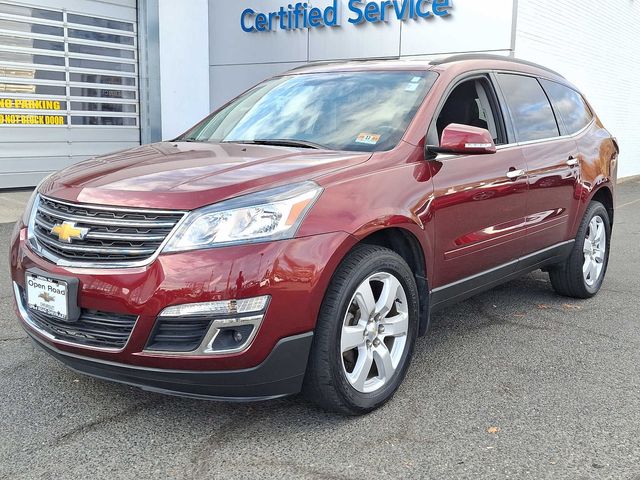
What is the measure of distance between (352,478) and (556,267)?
126 inches

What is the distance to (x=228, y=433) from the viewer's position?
9.50 ft

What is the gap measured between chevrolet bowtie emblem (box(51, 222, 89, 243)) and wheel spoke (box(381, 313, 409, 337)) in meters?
1.43

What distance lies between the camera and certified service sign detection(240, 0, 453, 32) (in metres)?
11.2

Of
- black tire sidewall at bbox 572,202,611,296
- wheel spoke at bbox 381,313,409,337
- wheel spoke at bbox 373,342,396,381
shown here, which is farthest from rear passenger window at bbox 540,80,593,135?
wheel spoke at bbox 373,342,396,381

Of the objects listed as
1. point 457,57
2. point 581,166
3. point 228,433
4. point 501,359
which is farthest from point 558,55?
point 228,433

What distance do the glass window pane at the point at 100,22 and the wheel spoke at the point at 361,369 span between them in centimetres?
1002

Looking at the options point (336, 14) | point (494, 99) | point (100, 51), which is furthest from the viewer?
point (336, 14)

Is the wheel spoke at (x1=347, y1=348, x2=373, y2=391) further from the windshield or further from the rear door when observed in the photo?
the rear door

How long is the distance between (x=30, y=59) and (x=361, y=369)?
31.6 ft

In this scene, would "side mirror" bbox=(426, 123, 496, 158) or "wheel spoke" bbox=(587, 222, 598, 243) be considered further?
"wheel spoke" bbox=(587, 222, 598, 243)

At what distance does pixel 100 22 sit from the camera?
1145cm

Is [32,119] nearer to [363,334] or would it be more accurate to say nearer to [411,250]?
[411,250]

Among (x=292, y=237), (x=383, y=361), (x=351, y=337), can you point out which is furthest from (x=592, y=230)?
(x=292, y=237)

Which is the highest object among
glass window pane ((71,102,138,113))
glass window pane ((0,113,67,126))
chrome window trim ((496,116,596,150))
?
glass window pane ((71,102,138,113))
